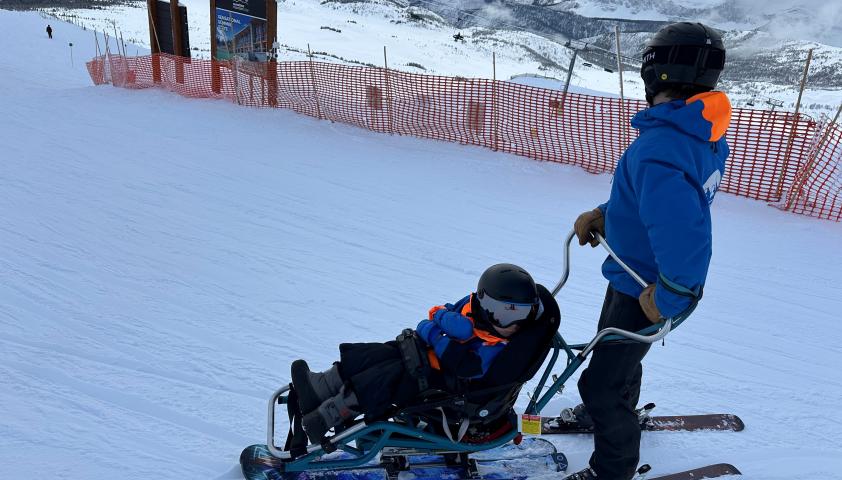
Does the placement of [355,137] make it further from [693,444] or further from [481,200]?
[693,444]

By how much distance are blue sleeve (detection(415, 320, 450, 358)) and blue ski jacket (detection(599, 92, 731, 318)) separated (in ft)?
2.64

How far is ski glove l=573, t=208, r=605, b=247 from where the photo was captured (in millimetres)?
2539

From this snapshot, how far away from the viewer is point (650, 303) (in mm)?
2135

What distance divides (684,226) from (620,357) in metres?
0.65

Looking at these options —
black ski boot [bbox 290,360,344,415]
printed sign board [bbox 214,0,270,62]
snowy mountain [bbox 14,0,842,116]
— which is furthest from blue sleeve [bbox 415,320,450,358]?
printed sign board [bbox 214,0,270,62]

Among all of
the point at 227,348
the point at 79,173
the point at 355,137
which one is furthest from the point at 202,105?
the point at 227,348

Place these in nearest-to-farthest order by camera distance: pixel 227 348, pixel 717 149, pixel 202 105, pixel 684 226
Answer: pixel 684 226, pixel 717 149, pixel 227 348, pixel 202 105

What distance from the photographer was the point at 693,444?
318cm

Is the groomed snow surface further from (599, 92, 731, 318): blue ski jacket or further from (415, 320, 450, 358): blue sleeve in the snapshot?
(599, 92, 731, 318): blue ski jacket

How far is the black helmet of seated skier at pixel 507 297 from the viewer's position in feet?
7.69

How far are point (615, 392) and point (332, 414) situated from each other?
3.63 feet

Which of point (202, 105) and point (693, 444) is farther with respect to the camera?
point (202, 105)

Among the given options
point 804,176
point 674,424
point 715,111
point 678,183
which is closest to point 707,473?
point 674,424

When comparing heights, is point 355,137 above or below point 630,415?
below
